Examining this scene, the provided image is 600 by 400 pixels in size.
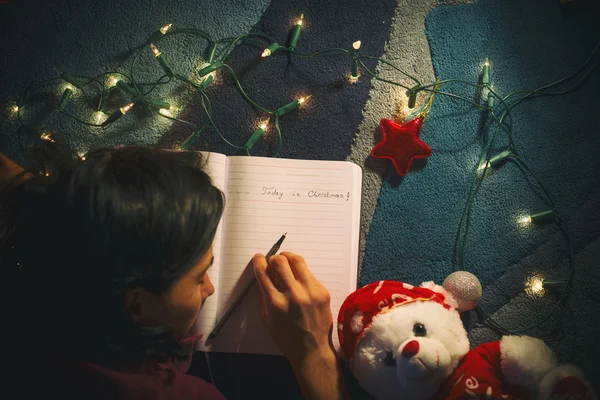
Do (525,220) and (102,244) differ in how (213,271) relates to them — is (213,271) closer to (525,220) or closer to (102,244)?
(102,244)

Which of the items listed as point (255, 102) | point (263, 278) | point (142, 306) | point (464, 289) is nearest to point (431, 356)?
point (464, 289)

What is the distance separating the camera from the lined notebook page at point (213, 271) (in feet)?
2.43

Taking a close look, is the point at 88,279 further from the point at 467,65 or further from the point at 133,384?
the point at 467,65

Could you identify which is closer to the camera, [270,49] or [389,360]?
[389,360]

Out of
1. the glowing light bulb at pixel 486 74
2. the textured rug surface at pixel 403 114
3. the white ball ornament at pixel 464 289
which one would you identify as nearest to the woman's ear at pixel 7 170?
the textured rug surface at pixel 403 114

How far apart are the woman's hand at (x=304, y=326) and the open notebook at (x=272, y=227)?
4cm

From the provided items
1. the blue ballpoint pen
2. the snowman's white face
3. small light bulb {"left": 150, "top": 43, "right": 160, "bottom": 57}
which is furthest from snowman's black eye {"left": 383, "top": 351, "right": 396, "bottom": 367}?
small light bulb {"left": 150, "top": 43, "right": 160, "bottom": 57}

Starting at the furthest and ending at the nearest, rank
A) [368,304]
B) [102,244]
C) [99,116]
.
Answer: [99,116] < [368,304] < [102,244]

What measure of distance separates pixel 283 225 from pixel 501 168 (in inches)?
16.9

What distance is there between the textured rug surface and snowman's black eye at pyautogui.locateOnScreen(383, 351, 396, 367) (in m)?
0.18

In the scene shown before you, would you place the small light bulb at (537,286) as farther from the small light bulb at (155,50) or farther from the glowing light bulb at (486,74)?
the small light bulb at (155,50)

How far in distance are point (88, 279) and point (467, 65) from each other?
778 mm

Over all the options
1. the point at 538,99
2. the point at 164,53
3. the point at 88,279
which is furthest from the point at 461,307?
the point at 164,53

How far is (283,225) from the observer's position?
30.6 inches
